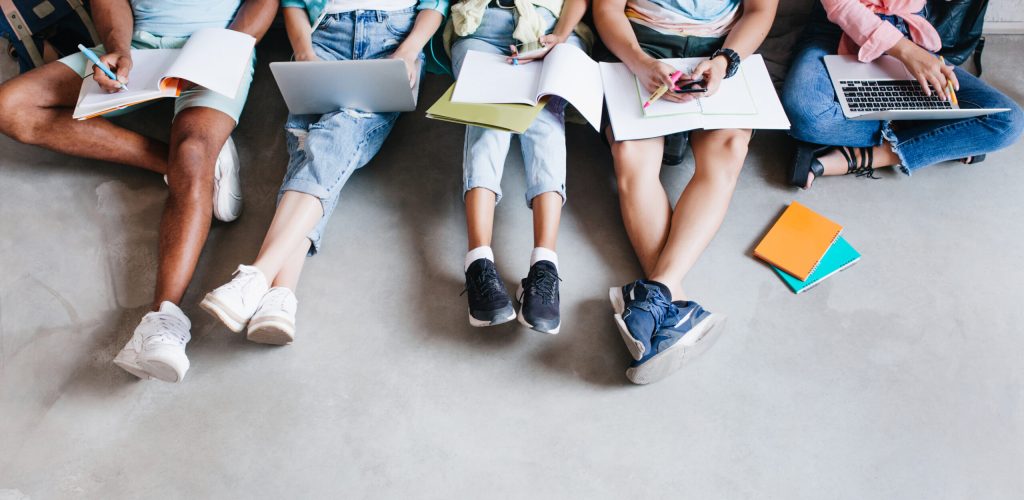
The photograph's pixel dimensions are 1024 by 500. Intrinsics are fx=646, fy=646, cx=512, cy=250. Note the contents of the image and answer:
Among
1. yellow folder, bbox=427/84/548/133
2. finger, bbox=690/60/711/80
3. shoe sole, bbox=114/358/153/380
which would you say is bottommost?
shoe sole, bbox=114/358/153/380

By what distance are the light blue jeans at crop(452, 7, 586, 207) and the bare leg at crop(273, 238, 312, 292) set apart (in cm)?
43

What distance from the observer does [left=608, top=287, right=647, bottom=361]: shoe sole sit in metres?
1.41

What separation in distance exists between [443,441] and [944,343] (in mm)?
1213

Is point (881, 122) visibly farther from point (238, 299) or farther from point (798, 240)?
point (238, 299)

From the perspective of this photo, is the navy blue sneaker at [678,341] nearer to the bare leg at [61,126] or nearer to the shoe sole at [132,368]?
the shoe sole at [132,368]

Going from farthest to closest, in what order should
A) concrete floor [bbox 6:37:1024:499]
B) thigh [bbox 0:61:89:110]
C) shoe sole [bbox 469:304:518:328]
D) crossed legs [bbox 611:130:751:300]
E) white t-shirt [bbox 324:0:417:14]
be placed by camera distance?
1. white t-shirt [bbox 324:0:417:14]
2. thigh [bbox 0:61:89:110]
3. crossed legs [bbox 611:130:751:300]
4. shoe sole [bbox 469:304:518:328]
5. concrete floor [bbox 6:37:1024:499]

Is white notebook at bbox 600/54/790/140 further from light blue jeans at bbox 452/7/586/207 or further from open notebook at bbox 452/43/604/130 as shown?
light blue jeans at bbox 452/7/586/207

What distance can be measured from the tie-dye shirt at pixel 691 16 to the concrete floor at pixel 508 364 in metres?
0.37

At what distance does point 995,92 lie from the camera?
176cm

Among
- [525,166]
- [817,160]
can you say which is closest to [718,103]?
[817,160]

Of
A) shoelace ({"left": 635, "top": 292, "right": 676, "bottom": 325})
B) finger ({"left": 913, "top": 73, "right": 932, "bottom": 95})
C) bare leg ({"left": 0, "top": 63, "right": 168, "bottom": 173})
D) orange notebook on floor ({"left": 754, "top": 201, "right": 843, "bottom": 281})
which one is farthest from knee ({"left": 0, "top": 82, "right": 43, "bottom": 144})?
finger ({"left": 913, "top": 73, "right": 932, "bottom": 95})

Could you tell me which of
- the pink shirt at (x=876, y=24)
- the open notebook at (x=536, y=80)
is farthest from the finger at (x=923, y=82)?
the open notebook at (x=536, y=80)

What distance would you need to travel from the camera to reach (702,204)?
1.62m

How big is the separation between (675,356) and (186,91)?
4.73ft
